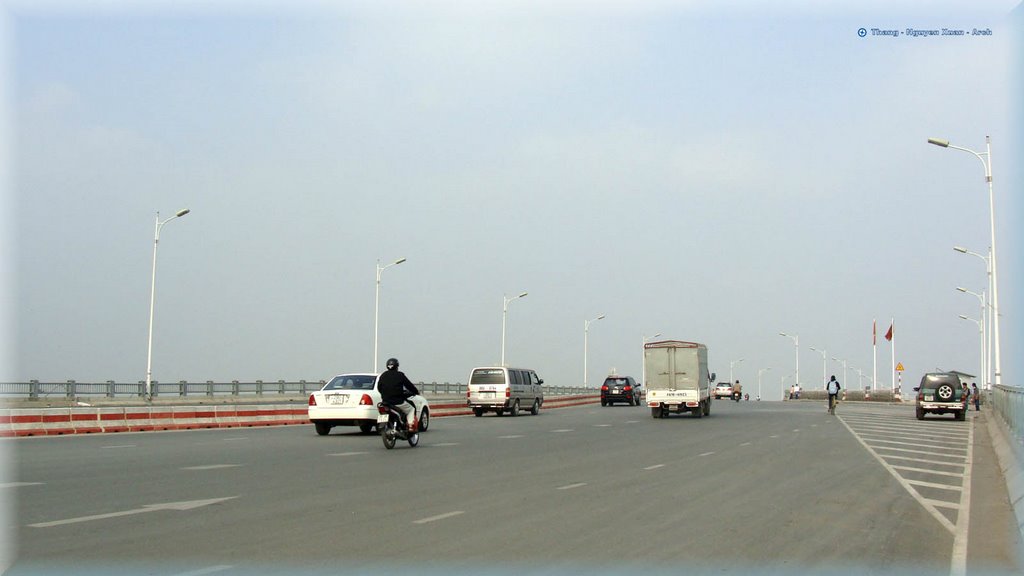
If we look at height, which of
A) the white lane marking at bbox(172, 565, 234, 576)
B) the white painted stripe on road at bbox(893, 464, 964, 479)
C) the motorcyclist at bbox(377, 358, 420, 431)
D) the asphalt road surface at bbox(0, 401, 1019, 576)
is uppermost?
the motorcyclist at bbox(377, 358, 420, 431)

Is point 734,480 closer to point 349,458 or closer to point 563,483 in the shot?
point 563,483

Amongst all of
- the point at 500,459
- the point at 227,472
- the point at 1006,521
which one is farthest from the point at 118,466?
the point at 1006,521

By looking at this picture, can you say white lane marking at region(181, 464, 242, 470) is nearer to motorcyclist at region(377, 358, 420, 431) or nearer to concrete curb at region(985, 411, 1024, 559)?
motorcyclist at region(377, 358, 420, 431)

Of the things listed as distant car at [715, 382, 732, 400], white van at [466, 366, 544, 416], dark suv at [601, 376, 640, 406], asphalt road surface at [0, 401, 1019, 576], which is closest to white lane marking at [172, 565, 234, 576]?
asphalt road surface at [0, 401, 1019, 576]

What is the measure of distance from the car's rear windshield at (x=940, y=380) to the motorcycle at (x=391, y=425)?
1213 inches

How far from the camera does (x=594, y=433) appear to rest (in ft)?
101

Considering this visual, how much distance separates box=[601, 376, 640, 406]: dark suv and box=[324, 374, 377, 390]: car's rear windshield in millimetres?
40089

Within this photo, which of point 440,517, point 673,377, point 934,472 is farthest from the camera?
point 673,377

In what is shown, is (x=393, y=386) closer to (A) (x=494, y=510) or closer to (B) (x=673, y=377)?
(A) (x=494, y=510)

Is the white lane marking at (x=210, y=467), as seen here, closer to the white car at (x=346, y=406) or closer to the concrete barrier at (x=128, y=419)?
the white car at (x=346, y=406)

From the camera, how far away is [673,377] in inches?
1757

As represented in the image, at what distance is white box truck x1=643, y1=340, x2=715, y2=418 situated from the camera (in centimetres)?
4412

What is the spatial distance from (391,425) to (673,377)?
2475 centimetres

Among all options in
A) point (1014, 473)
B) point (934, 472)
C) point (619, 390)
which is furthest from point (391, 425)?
point (619, 390)
